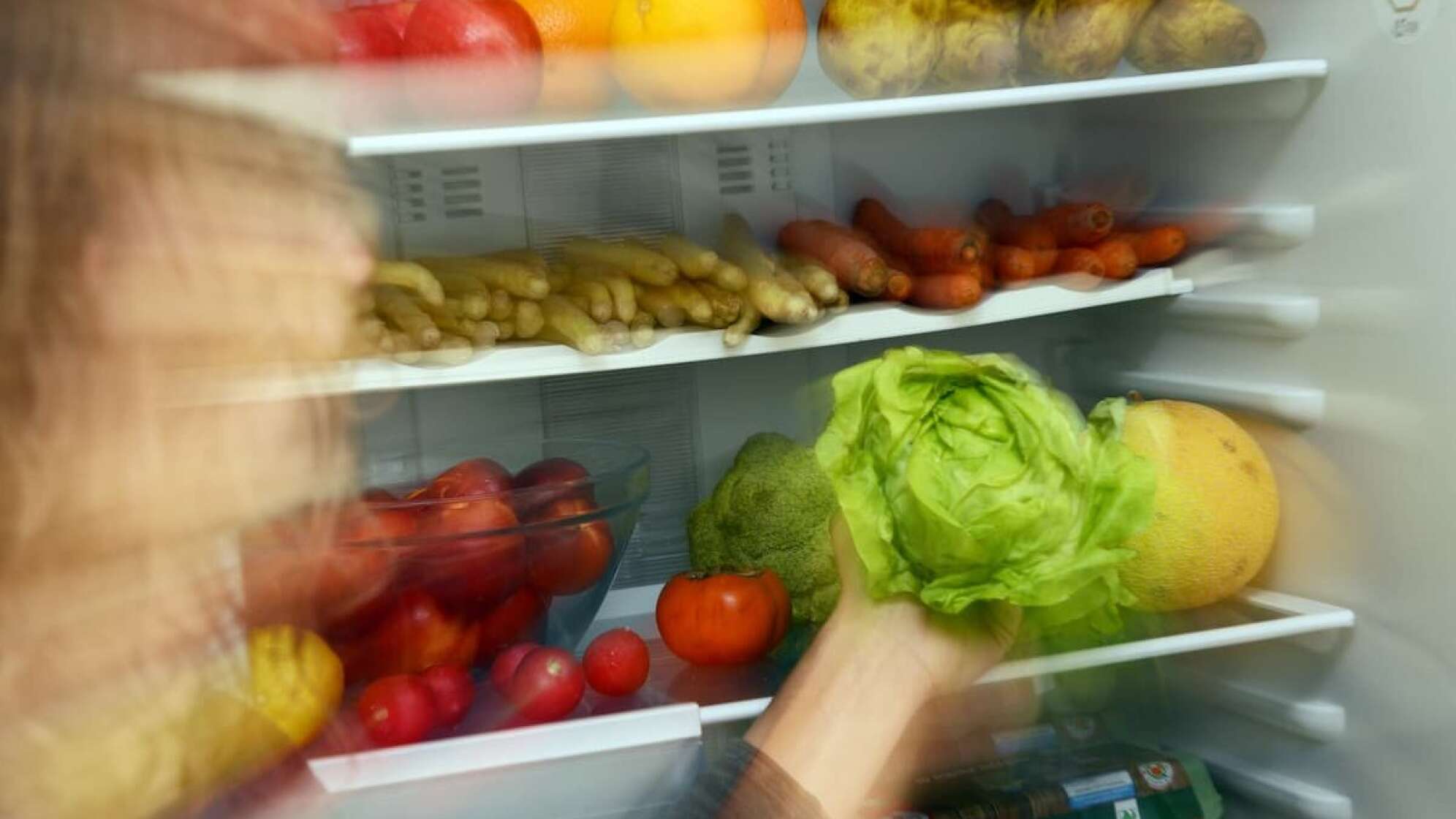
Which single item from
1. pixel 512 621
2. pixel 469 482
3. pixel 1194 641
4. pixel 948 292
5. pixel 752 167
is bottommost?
pixel 1194 641

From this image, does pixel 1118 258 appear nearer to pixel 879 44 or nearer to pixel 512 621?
pixel 879 44

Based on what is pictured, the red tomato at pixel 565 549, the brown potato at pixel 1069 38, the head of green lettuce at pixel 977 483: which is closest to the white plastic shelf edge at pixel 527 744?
the red tomato at pixel 565 549

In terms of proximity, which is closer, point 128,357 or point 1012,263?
point 128,357

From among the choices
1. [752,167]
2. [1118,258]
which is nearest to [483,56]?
[752,167]

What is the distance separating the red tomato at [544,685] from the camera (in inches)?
35.9

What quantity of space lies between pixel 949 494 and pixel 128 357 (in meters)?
0.63

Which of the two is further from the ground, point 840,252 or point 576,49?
point 576,49

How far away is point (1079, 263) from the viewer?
1.03 m

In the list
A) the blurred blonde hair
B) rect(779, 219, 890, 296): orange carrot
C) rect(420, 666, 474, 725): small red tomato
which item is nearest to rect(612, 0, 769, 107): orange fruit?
rect(779, 219, 890, 296): orange carrot

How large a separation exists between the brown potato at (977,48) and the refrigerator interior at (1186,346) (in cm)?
3

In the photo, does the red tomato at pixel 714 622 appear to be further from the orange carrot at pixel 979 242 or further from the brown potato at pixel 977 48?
the brown potato at pixel 977 48

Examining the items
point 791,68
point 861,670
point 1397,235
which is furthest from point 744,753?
point 1397,235

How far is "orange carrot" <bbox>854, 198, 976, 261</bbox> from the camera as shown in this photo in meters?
1.00

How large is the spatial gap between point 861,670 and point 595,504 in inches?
10.0
